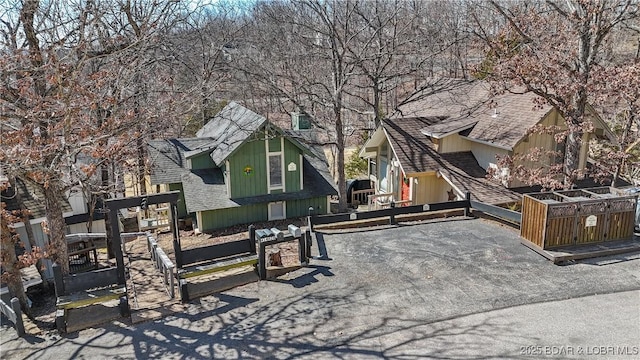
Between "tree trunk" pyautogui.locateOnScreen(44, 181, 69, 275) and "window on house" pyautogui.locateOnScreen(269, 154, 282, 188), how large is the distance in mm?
9324

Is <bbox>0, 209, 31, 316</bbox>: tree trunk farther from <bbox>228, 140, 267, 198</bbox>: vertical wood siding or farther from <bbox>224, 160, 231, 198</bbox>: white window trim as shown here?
<bbox>228, 140, 267, 198</bbox>: vertical wood siding

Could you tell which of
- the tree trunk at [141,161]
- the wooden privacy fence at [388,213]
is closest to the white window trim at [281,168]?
the tree trunk at [141,161]

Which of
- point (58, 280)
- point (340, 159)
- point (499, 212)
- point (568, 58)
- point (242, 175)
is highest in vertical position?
A: point (568, 58)

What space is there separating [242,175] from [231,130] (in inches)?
89.7

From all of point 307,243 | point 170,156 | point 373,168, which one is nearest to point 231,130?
point 170,156

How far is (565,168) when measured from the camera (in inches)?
525

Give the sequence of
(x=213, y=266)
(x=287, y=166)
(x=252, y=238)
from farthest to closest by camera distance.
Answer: (x=287, y=166) → (x=252, y=238) → (x=213, y=266)

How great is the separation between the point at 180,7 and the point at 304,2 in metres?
6.75

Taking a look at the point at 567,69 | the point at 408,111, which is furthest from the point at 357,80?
the point at 567,69

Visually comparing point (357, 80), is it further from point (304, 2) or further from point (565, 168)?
point (565, 168)

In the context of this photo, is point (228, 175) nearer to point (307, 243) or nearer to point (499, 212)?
point (307, 243)

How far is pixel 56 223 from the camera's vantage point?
888 centimetres

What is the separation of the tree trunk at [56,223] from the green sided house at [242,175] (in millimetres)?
7272

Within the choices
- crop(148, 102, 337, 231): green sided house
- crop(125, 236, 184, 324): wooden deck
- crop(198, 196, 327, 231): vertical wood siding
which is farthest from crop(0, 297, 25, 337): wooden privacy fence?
crop(198, 196, 327, 231): vertical wood siding
